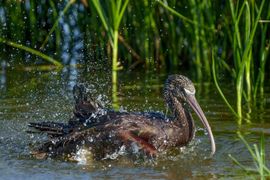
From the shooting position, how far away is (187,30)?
413 inches

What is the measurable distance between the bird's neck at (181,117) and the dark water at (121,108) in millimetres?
170

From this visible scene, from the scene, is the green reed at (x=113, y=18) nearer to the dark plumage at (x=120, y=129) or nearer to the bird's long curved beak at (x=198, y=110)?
the dark plumage at (x=120, y=129)

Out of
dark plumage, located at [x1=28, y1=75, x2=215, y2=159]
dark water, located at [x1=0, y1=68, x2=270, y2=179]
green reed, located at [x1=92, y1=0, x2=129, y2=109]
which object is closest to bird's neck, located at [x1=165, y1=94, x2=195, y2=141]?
dark plumage, located at [x1=28, y1=75, x2=215, y2=159]

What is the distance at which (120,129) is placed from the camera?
7.61 m

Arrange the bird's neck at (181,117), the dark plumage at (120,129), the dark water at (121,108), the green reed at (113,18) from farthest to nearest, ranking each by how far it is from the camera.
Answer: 1. the green reed at (113,18)
2. the bird's neck at (181,117)
3. the dark plumage at (120,129)
4. the dark water at (121,108)

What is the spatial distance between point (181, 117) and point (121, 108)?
1169 mm

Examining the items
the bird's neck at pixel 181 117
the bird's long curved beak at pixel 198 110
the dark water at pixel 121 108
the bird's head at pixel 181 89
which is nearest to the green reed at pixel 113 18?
the dark water at pixel 121 108

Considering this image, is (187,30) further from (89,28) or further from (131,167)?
(131,167)

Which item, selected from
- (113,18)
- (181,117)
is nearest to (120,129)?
(181,117)

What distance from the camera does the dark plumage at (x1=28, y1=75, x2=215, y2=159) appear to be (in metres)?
7.61

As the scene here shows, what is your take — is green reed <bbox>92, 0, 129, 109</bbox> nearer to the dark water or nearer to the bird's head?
the dark water

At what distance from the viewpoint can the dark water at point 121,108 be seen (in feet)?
23.3

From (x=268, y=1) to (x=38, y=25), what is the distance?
4255 millimetres

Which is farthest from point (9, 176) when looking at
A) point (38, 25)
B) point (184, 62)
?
point (38, 25)
